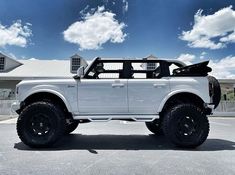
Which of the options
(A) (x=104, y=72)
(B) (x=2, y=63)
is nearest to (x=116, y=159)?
(A) (x=104, y=72)

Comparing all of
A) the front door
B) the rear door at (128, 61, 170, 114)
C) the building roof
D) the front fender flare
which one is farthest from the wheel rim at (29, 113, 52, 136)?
the building roof

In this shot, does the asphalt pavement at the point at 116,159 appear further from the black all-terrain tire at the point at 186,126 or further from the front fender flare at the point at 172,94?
the front fender flare at the point at 172,94

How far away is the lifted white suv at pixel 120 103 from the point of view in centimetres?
524

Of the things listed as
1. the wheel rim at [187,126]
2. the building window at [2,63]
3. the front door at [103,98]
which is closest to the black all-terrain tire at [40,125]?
the front door at [103,98]

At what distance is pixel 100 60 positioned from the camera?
5957 millimetres

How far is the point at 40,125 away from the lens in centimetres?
530

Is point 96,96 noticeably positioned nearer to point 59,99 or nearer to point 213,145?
point 59,99

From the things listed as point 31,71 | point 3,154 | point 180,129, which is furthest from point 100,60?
point 31,71

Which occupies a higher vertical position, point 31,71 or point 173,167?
point 31,71

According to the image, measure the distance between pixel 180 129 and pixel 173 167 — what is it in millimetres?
1585

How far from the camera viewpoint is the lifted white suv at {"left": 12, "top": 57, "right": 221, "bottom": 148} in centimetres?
524

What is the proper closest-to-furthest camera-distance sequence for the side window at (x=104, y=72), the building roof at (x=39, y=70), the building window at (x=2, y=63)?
the side window at (x=104, y=72)
the building roof at (x=39, y=70)
the building window at (x=2, y=63)

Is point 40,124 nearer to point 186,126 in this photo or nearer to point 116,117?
point 116,117

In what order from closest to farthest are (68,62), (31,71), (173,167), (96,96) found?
(173,167), (96,96), (31,71), (68,62)
